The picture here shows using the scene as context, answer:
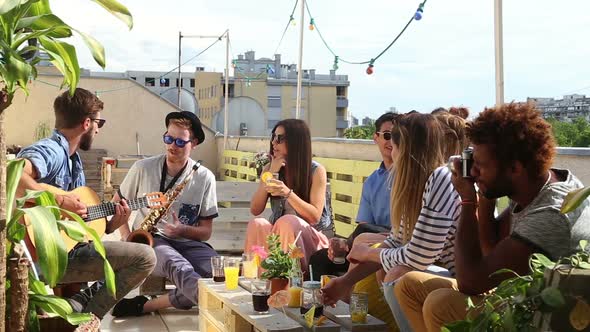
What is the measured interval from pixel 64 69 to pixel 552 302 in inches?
50.5

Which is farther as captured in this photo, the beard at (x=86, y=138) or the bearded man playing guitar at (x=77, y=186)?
the beard at (x=86, y=138)

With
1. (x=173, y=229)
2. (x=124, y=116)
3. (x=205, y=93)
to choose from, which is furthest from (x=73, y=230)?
(x=205, y=93)

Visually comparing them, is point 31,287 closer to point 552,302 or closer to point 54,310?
point 54,310

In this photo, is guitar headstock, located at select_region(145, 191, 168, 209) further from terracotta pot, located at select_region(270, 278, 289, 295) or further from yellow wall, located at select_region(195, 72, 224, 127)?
yellow wall, located at select_region(195, 72, 224, 127)

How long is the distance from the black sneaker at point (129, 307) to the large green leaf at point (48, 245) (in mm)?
2950

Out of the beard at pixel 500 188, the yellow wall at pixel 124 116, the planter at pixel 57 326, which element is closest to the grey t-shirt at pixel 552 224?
the beard at pixel 500 188

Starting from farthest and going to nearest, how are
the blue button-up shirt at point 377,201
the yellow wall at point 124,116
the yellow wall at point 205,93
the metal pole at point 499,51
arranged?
the yellow wall at point 205,93, the yellow wall at point 124,116, the blue button-up shirt at point 377,201, the metal pole at point 499,51

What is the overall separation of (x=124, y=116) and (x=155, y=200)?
1054cm

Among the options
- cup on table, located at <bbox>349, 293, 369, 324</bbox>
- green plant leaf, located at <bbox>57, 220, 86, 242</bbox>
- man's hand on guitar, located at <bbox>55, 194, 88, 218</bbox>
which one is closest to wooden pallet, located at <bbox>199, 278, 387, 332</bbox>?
cup on table, located at <bbox>349, 293, 369, 324</bbox>

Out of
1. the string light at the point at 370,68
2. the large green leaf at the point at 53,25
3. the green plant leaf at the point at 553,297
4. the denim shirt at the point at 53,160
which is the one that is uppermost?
the string light at the point at 370,68

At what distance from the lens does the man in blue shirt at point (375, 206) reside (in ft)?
13.5

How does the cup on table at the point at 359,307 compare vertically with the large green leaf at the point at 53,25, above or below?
below

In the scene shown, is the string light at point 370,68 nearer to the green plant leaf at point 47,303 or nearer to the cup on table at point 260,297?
the cup on table at point 260,297

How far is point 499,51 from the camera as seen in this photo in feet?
13.0
